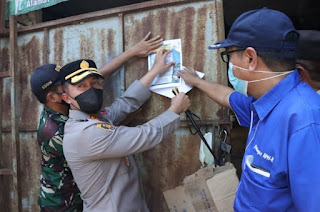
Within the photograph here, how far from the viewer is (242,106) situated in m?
1.61

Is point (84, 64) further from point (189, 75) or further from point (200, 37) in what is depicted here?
point (200, 37)

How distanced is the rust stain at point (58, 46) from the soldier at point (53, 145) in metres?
0.61

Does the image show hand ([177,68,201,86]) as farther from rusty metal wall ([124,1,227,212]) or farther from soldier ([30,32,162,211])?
soldier ([30,32,162,211])

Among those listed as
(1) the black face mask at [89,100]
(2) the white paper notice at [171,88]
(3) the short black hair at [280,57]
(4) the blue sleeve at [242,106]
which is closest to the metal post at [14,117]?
(1) the black face mask at [89,100]

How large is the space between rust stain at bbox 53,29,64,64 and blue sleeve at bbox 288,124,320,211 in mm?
2223

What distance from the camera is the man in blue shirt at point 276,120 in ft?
3.02

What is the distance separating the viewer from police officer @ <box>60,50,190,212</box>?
5.18ft

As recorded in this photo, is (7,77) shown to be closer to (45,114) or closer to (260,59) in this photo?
(45,114)

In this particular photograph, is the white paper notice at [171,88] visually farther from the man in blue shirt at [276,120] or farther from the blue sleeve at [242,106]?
the man in blue shirt at [276,120]

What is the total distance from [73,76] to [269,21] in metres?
1.21

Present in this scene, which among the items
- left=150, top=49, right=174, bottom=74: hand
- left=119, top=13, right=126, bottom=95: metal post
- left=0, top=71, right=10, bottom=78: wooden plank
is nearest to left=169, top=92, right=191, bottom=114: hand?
left=150, top=49, right=174, bottom=74: hand

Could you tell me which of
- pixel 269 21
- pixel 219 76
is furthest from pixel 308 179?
pixel 219 76

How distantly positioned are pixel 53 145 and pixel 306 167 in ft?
5.09

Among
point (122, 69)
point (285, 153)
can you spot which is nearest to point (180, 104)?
point (122, 69)
